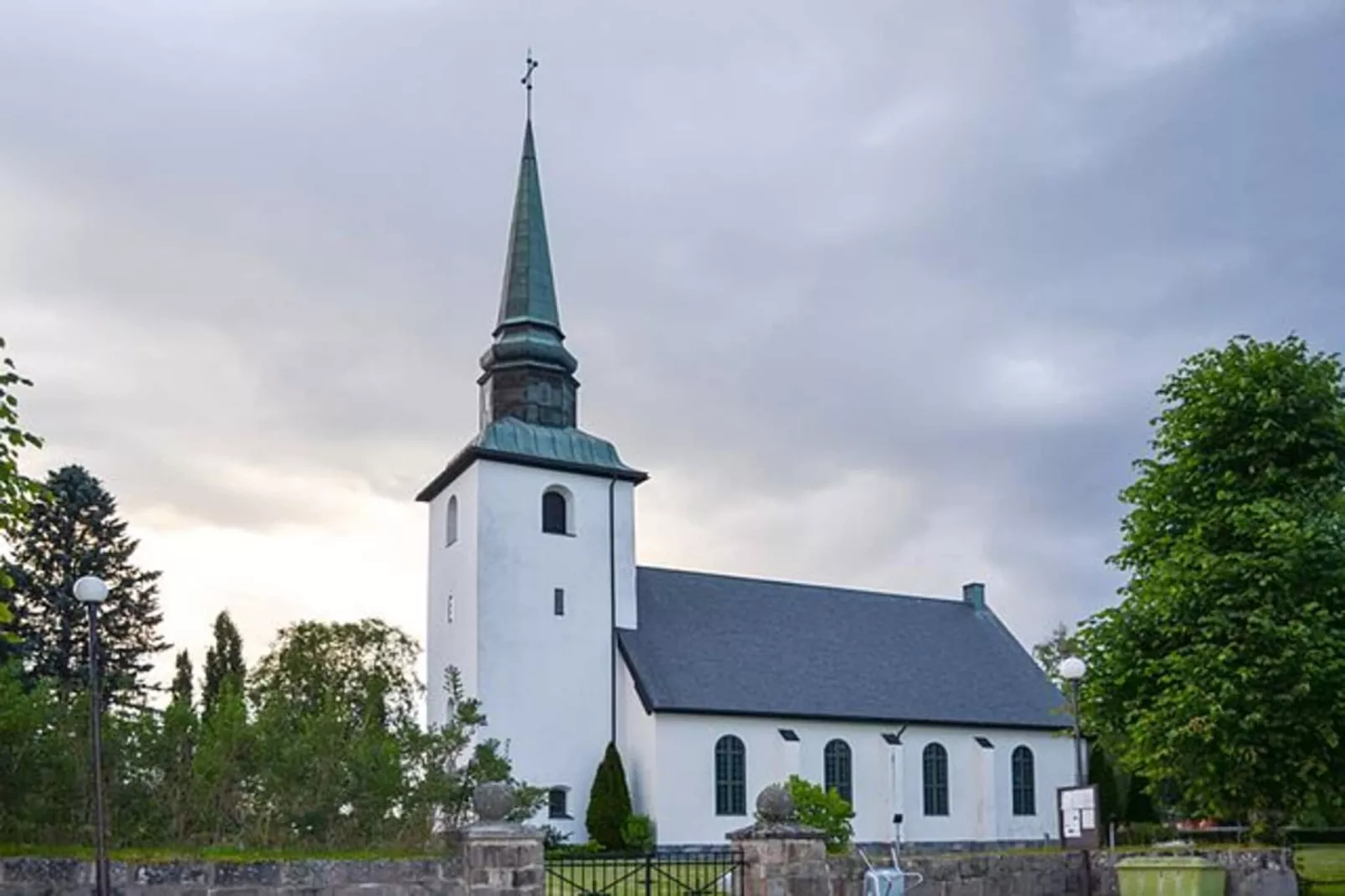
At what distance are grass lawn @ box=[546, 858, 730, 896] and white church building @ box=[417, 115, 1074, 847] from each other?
7.66m

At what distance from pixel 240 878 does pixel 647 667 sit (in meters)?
22.4

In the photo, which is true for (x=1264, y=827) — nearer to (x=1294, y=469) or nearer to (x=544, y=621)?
(x=1294, y=469)

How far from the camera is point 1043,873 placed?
666 inches

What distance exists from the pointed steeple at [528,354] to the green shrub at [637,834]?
10.2 metres

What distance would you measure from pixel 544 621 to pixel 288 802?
18388 millimetres

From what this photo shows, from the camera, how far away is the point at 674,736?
33688 mm

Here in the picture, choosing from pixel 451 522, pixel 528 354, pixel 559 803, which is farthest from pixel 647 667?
pixel 528 354

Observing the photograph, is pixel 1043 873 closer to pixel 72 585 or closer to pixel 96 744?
pixel 96 744

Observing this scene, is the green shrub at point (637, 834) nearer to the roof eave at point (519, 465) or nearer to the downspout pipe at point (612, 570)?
the downspout pipe at point (612, 570)

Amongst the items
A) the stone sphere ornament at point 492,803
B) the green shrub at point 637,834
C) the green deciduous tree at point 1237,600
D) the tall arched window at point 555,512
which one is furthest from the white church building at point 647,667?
the stone sphere ornament at point 492,803

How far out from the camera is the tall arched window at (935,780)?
37.9 metres

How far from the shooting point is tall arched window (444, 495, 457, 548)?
118 ft

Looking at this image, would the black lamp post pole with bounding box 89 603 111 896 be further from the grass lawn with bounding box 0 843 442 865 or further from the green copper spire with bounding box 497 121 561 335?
the green copper spire with bounding box 497 121 561 335

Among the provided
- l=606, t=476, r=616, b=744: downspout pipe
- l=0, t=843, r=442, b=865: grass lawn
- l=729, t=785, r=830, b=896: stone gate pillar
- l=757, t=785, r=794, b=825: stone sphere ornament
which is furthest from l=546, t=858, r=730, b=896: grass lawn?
l=606, t=476, r=616, b=744: downspout pipe
